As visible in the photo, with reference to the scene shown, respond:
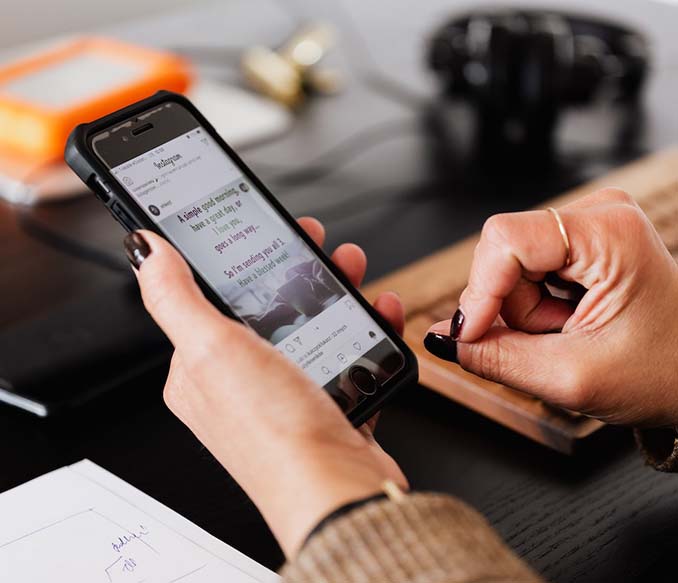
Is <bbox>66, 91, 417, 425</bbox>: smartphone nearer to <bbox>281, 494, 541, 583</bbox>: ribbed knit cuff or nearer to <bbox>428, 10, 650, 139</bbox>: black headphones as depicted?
<bbox>281, 494, 541, 583</bbox>: ribbed knit cuff

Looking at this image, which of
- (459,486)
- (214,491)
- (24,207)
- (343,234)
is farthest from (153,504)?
(24,207)

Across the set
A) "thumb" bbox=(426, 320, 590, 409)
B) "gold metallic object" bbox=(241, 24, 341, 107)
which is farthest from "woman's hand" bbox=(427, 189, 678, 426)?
"gold metallic object" bbox=(241, 24, 341, 107)

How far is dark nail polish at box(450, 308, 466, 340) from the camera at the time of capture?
611mm

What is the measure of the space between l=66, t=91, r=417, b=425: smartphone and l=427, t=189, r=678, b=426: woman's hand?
3.2 inches

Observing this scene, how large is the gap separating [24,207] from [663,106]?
776 mm

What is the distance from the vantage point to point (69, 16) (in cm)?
179

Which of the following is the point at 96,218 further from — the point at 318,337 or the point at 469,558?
the point at 469,558

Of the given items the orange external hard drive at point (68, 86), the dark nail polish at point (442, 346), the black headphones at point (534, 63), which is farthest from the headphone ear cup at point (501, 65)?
the dark nail polish at point (442, 346)

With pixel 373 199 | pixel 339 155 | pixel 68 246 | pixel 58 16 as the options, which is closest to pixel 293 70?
pixel 339 155

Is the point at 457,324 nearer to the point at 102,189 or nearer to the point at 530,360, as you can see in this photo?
the point at 530,360

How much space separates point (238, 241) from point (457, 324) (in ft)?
0.49

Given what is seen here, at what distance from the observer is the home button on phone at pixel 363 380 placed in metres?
0.63

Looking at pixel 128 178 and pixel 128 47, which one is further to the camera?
pixel 128 47

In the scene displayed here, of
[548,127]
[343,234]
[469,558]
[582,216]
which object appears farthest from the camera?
[548,127]
